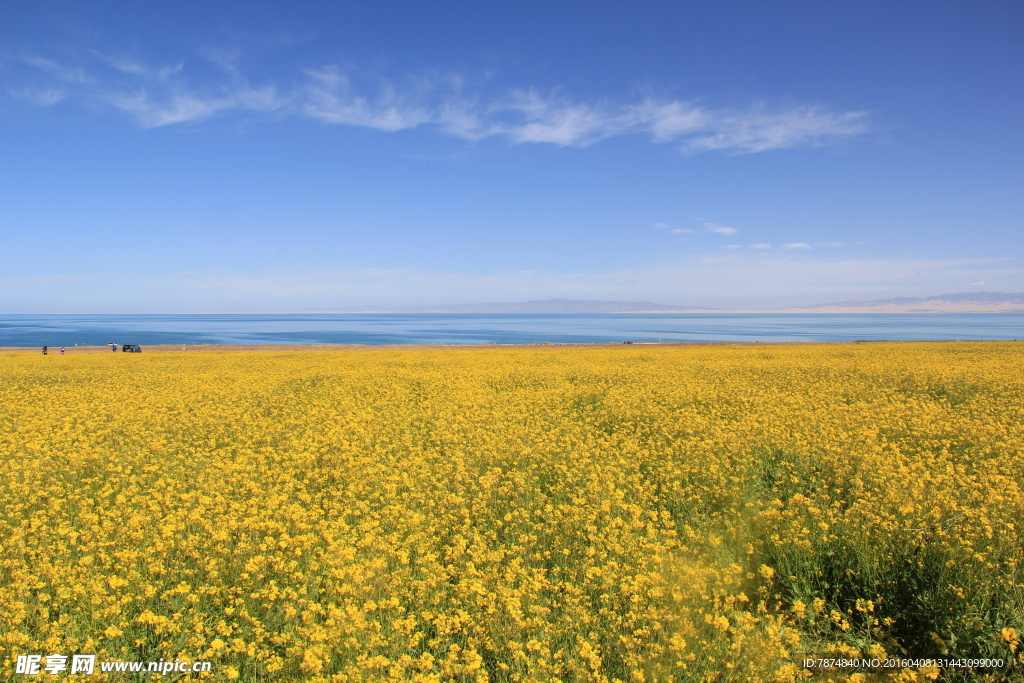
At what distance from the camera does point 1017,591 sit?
3869 millimetres

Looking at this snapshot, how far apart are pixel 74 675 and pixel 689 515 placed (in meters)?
5.12

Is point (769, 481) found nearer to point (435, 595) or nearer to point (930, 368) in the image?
point (435, 595)

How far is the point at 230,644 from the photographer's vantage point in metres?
3.61

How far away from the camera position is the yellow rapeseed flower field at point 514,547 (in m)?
3.47

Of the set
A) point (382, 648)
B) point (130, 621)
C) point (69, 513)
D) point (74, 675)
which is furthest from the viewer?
point (69, 513)

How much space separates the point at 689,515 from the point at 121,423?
964cm

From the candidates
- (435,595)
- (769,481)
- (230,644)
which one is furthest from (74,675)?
(769,481)

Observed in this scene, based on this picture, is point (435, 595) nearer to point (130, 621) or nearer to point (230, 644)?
point (230, 644)

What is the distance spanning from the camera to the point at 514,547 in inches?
181

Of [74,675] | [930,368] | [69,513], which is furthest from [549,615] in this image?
[930,368]

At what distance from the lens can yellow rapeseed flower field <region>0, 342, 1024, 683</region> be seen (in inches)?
137

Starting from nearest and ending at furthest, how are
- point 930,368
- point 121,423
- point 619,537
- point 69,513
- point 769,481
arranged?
point 619,537, point 69,513, point 769,481, point 121,423, point 930,368

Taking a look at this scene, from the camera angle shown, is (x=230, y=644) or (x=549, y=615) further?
(x=549, y=615)

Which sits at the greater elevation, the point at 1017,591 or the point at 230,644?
the point at 1017,591
